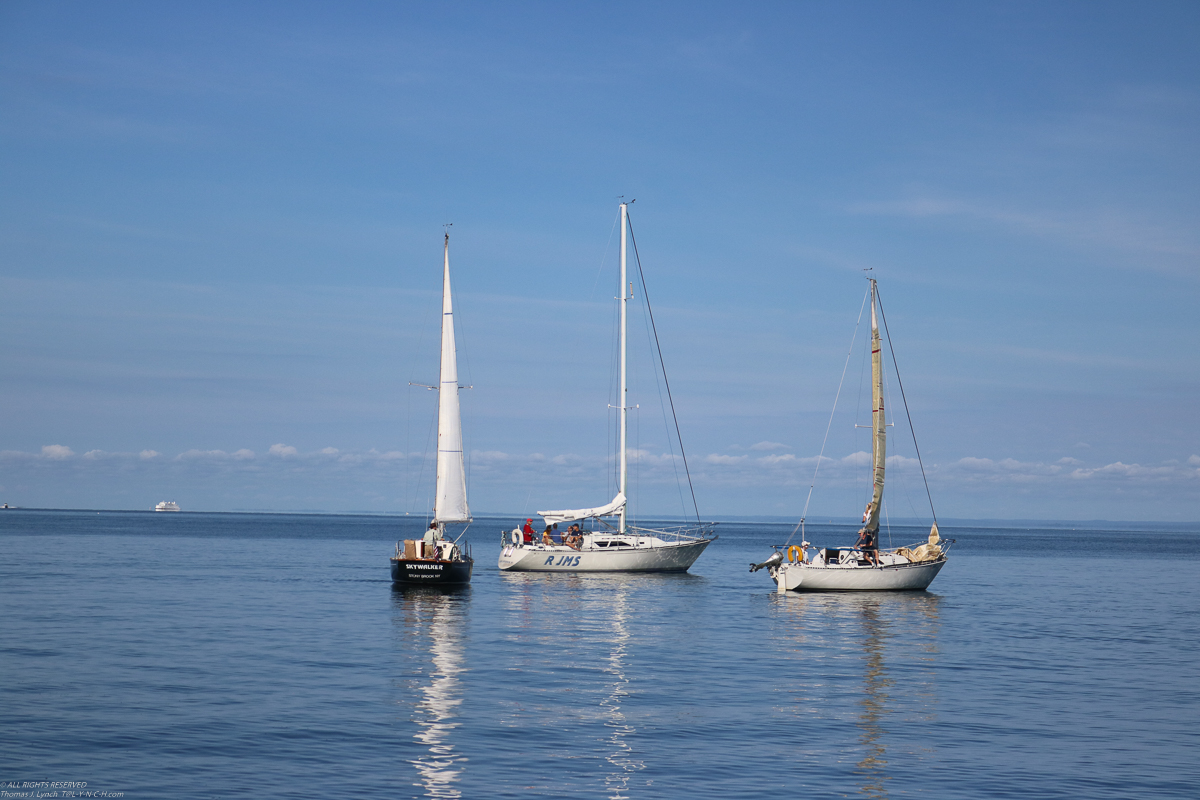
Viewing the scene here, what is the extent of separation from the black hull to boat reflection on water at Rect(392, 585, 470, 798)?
743mm

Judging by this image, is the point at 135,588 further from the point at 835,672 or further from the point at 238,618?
the point at 835,672

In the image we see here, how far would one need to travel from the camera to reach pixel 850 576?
2157 inches

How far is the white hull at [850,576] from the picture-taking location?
54562 millimetres

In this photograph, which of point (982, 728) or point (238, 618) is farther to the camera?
point (238, 618)

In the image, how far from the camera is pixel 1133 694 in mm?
27781

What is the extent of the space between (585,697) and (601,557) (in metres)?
39.9

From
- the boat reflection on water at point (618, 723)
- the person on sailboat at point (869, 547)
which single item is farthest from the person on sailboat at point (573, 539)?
the boat reflection on water at point (618, 723)

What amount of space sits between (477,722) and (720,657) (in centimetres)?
1254

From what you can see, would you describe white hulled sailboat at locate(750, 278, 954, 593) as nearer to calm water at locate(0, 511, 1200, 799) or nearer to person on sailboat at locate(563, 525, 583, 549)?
calm water at locate(0, 511, 1200, 799)

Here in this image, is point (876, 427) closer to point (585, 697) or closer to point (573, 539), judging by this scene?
point (573, 539)

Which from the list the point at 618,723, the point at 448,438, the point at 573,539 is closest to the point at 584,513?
the point at 573,539

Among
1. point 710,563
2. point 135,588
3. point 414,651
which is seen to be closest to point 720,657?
point 414,651

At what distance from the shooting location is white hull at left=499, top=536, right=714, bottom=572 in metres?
65.0

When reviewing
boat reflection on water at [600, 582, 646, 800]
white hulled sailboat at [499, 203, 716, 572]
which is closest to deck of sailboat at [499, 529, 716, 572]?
white hulled sailboat at [499, 203, 716, 572]
